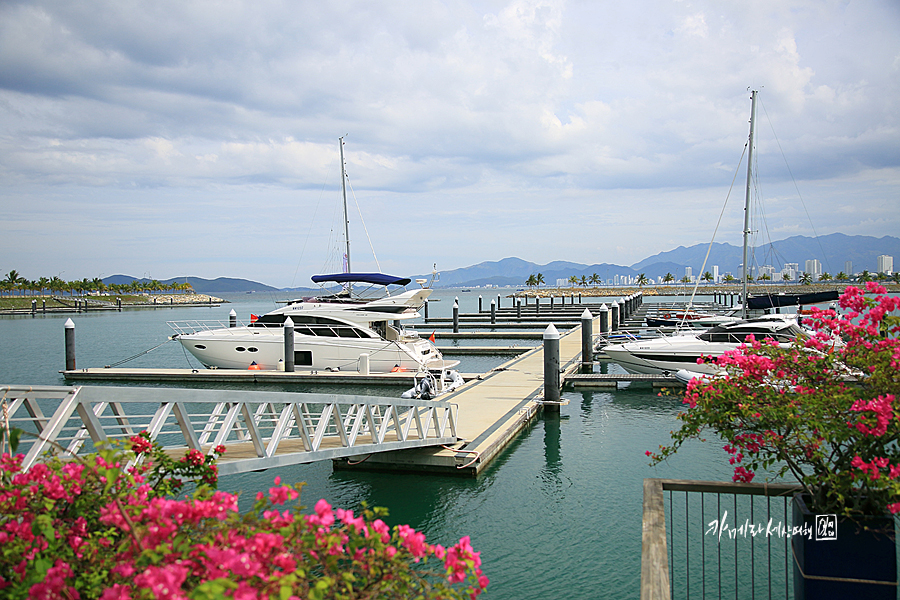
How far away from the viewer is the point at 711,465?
11.6 meters

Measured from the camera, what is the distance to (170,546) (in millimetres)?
2154

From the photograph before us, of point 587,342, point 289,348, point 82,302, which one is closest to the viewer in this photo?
point 289,348

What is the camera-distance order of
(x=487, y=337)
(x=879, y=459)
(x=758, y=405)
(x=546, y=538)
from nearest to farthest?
(x=879, y=459)
(x=758, y=405)
(x=546, y=538)
(x=487, y=337)

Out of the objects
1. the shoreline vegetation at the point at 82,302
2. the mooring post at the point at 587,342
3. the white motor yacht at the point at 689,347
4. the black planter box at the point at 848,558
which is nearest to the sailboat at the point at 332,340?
the mooring post at the point at 587,342

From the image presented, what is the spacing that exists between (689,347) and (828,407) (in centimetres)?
1669

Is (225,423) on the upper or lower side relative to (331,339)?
upper

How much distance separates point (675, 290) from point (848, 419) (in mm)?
179448

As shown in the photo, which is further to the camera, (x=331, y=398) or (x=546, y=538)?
(x=546, y=538)

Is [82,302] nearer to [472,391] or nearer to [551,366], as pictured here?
[472,391]

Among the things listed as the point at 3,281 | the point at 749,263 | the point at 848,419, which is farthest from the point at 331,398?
the point at 3,281

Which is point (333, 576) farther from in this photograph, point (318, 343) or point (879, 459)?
point (318, 343)

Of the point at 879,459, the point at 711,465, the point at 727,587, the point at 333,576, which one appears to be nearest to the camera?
the point at 333,576

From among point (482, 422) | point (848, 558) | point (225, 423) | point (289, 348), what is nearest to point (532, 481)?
point (482, 422)

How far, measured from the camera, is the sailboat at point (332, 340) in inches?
869
